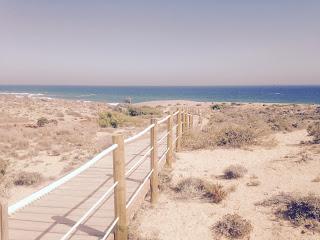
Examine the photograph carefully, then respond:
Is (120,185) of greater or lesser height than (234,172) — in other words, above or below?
above

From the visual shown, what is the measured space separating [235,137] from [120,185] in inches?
380

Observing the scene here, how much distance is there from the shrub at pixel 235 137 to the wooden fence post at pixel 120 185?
906cm

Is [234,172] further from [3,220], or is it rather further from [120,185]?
[3,220]

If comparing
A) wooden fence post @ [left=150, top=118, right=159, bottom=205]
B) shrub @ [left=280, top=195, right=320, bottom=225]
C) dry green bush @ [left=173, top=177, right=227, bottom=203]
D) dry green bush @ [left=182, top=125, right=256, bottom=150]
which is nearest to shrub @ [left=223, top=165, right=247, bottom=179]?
dry green bush @ [left=173, top=177, right=227, bottom=203]

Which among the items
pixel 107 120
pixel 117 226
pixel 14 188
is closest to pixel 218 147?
pixel 14 188

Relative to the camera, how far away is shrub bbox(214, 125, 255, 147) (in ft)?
42.7

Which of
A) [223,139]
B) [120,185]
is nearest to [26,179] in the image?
[120,185]

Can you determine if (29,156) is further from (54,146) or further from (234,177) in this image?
(234,177)

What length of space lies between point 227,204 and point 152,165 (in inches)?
72.7

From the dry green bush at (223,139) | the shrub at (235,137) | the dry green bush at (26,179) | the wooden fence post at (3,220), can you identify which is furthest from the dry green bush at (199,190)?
the wooden fence post at (3,220)

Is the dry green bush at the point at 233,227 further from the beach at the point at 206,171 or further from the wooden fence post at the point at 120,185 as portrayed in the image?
the wooden fence post at the point at 120,185

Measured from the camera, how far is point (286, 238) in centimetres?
564

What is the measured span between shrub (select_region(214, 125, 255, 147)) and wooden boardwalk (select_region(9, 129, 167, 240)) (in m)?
6.24

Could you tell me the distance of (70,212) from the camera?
5.14 meters
